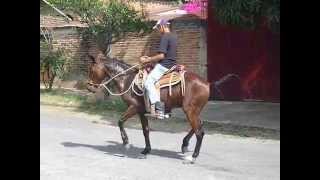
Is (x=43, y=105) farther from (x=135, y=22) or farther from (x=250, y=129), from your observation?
(x=250, y=129)

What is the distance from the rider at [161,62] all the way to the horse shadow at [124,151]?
3.09ft

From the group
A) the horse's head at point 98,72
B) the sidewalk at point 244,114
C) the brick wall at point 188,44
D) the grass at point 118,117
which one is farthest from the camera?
the brick wall at point 188,44

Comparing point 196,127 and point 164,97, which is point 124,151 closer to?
point 164,97

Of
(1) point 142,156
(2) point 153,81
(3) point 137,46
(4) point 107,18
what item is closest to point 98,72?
(2) point 153,81

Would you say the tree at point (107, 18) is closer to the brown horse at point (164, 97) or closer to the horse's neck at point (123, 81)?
the brown horse at point (164, 97)

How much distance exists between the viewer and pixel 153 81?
30.6 ft

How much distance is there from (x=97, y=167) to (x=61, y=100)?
33.0 feet

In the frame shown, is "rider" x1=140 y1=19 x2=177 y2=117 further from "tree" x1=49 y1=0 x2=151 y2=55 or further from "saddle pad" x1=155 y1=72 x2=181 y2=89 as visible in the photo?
"tree" x1=49 y1=0 x2=151 y2=55

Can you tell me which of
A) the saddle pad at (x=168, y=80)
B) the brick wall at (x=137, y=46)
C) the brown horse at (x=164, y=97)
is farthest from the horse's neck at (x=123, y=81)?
the brick wall at (x=137, y=46)

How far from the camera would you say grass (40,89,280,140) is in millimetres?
12188

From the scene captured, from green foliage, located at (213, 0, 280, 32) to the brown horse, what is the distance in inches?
108

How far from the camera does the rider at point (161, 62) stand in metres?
9.22
